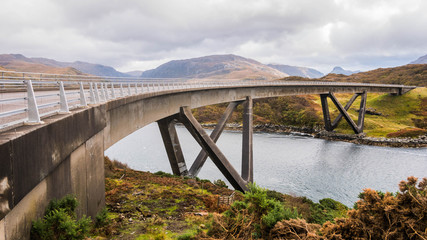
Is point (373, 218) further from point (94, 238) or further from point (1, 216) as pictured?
point (94, 238)

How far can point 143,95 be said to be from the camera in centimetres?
1648

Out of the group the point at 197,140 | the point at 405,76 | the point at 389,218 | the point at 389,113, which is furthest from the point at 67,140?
the point at 405,76

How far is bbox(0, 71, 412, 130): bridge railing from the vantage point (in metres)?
6.13

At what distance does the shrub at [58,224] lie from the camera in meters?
5.89

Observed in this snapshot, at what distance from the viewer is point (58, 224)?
632 cm

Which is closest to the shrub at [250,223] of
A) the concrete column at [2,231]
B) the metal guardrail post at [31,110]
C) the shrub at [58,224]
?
the shrub at [58,224]

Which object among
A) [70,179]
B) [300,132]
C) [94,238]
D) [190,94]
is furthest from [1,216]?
[300,132]

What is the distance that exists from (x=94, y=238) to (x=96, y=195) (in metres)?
1.77

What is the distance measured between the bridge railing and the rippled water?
11.9 m

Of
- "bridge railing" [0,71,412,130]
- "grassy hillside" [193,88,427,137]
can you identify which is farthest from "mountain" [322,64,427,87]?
"bridge railing" [0,71,412,130]

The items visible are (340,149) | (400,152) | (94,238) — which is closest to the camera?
(94,238)

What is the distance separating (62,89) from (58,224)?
374cm

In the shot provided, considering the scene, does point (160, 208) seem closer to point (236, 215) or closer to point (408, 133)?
point (236, 215)

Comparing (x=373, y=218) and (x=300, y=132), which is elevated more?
(x=373, y=218)
